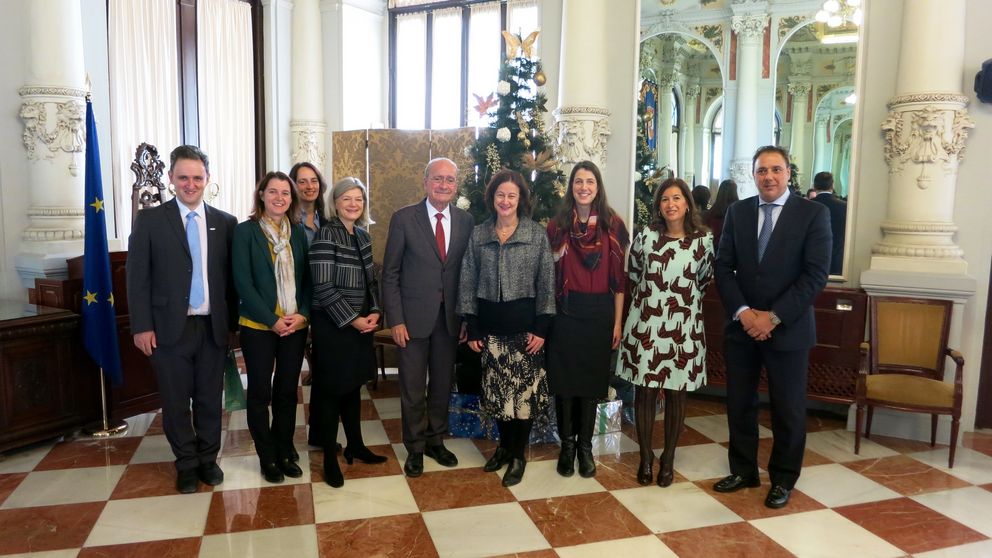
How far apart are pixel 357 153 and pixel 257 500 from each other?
3.57 m

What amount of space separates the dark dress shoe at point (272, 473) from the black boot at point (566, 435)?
4.83 ft

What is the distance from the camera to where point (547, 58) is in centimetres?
564

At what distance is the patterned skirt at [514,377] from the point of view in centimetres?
353

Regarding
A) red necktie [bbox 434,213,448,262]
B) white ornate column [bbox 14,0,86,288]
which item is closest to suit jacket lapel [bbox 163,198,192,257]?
red necktie [bbox 434,213,448,262]

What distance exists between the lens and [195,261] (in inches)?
134

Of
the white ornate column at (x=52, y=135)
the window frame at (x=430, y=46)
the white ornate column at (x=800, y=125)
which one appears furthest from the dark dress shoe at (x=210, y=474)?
the window frame at (x=430, y=46)

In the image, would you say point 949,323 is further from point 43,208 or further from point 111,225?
point 111,225

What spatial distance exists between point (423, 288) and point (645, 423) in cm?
136

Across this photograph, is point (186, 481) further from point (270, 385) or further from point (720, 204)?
point (720, 204)

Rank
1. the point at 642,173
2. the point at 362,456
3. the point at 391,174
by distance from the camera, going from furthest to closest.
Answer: the point at 391,174, the point at 642,173, the point at 362,456

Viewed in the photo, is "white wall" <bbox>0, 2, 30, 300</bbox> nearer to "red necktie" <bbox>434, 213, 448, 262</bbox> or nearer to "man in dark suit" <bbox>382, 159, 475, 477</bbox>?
"man in dark suit" <bbox>382, 159, 475, 477</bbox>

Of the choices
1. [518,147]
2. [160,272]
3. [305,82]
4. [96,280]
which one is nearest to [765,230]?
[518,147]

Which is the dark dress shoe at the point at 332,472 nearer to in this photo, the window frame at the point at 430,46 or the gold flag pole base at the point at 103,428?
the gold flag pole base at the point at 103,428

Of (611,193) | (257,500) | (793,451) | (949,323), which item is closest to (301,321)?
(257,500)
